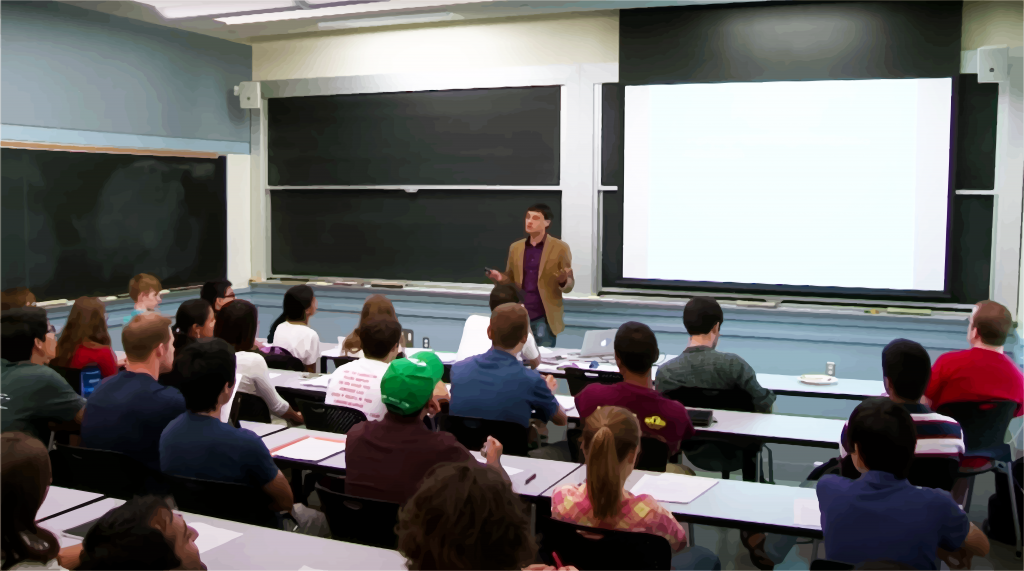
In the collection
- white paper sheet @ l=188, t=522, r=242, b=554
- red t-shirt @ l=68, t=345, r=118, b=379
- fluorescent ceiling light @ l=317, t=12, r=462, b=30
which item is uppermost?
fluorescent ceiling light @ l=317, t=12, r=462, b=30

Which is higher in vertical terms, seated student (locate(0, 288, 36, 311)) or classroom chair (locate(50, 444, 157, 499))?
seated student (locate(0, 288, 36, 311))

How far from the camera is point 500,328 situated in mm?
3338

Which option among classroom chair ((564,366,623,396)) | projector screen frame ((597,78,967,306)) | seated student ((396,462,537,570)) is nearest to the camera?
seated student ((396,462,537,570))

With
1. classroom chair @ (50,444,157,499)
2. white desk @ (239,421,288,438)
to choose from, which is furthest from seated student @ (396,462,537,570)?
white desk @ (239,421,288,438)

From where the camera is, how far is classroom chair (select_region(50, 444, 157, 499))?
8.68ft

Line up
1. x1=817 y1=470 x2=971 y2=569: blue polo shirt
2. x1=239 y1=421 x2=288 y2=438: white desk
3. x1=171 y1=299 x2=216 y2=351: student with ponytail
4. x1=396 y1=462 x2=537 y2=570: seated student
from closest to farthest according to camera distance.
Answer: x1=396 y1=462 x2=537 y2=570: seated student
x1=817 y1=470 x2=971 y2=569: blue polo shirt
x1=239 y1=421 x2=288 y2=438: white desk
x1=171 y1=299 x2=216 y2=351: student with ponytail

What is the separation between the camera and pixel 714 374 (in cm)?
357

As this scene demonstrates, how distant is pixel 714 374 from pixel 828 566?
1.76 m

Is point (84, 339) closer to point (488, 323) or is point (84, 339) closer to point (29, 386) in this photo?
point (29, 386)

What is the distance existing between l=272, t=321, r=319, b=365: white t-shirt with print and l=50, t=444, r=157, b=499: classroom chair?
1798mm

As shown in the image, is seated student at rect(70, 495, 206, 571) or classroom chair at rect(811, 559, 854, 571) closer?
seated student at rect(70, 495, 206, 571)

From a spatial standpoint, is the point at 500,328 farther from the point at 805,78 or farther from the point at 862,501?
the point at 805,78

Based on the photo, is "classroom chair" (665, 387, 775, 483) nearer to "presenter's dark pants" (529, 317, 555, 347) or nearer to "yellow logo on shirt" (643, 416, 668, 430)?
"yellow logo on shirt" (643, 416, 668, 430)

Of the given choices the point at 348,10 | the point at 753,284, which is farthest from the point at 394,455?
the point at 348,10
